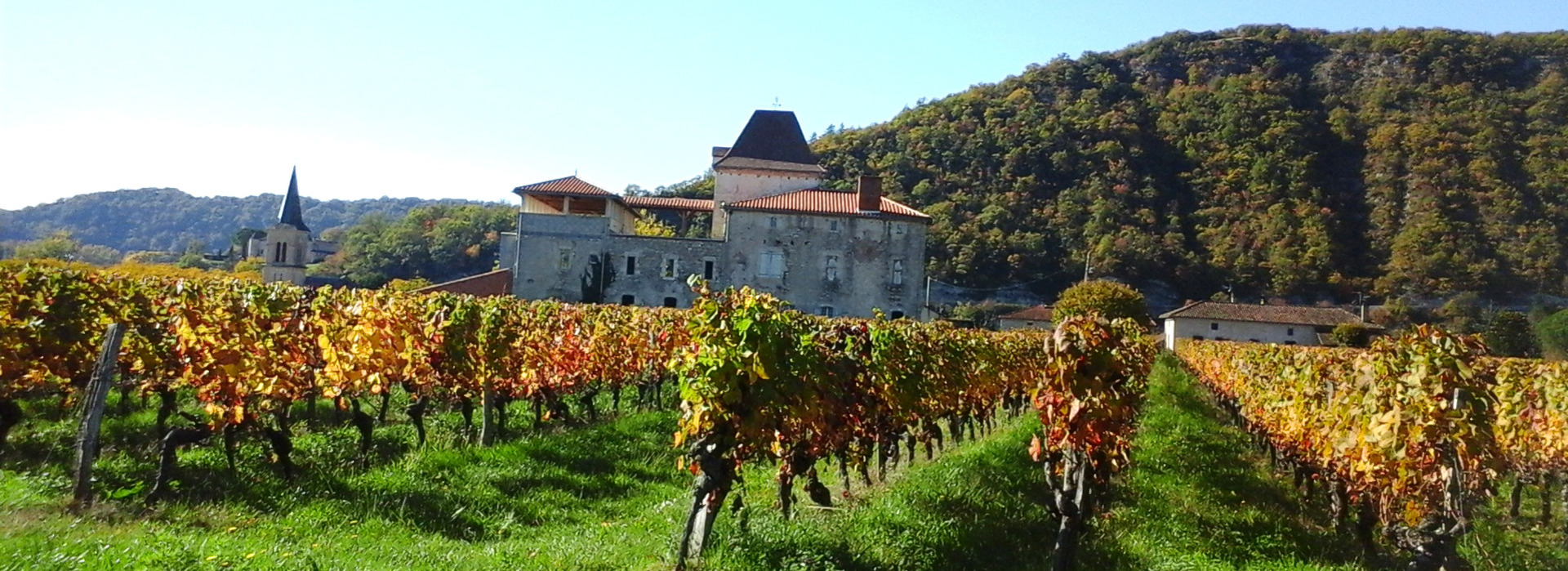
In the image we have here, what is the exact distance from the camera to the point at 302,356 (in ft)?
27.6

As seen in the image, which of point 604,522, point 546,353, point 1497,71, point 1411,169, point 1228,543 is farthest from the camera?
point 1497,71

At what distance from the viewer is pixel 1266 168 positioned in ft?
241

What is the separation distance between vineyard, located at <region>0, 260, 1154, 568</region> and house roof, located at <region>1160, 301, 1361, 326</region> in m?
44.4

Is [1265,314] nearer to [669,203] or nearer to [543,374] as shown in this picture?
[669,203]

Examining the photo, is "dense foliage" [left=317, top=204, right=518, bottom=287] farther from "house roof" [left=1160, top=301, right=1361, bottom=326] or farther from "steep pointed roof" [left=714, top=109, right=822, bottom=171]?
"house roof" [left=1160, top=301, right=1361, bottom=326]

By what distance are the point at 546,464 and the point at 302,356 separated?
2158mm

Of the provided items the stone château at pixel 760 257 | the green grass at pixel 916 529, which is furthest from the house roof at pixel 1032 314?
the green grass at pixel 916 529

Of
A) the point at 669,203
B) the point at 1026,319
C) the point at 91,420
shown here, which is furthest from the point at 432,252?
the point at 91,420

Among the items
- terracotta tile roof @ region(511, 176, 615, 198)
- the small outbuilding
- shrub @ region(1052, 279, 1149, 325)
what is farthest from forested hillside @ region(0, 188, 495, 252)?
shrub @ region(1052, 279, 1149, 325)

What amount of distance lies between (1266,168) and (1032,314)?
29.6 m

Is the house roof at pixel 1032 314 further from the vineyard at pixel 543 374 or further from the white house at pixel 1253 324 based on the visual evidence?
the vineyard at pixel 543 374

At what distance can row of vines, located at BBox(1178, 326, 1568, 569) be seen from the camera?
20.0 feet

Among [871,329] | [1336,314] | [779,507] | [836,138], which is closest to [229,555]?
[779,507]

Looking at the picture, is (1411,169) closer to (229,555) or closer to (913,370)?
(913,370)
